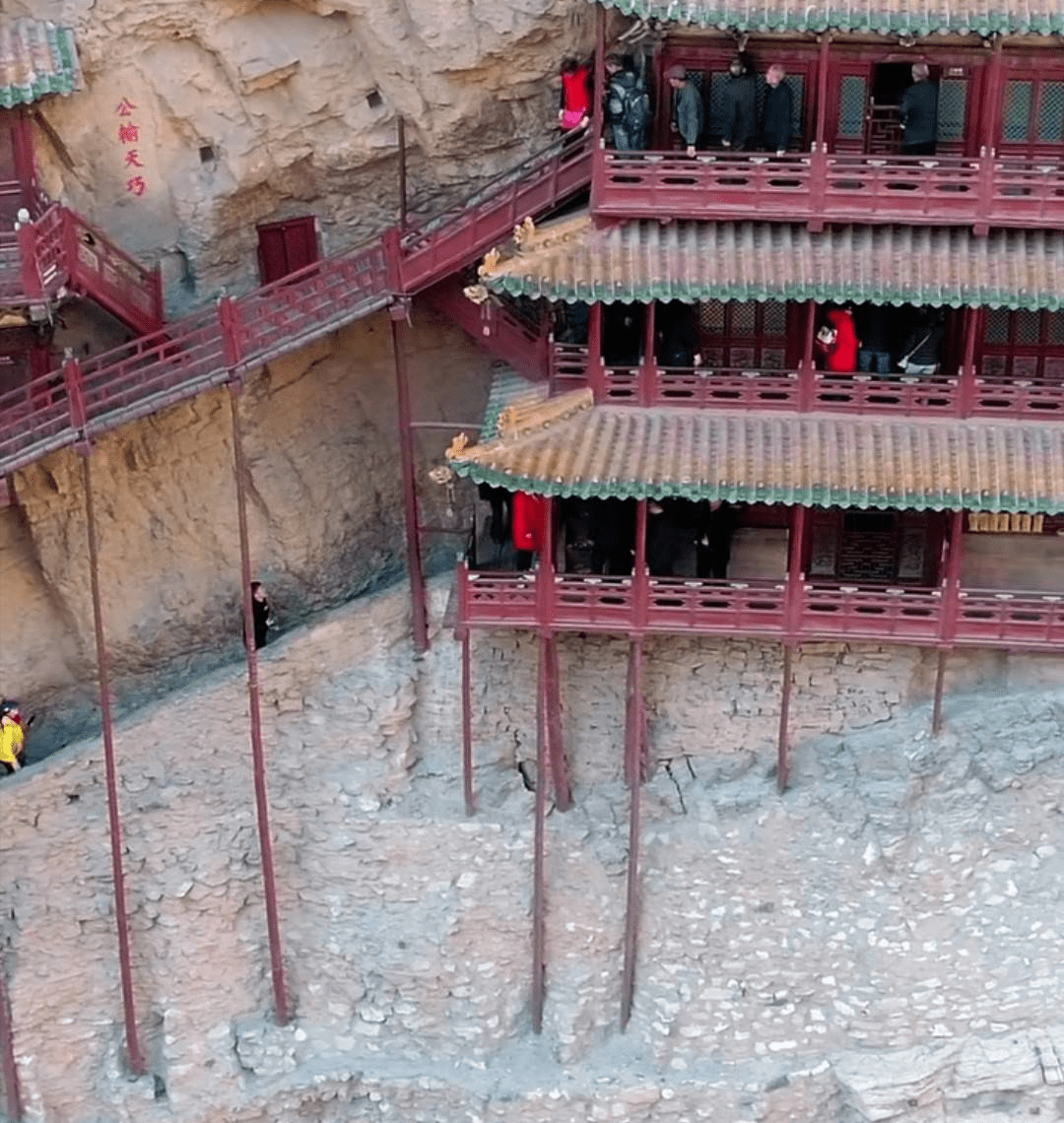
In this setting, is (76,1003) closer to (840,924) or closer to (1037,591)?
(840,924)

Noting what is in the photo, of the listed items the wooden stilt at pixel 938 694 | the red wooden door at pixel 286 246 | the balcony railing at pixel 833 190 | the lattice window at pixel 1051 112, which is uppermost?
the lattice window at pixel 1051 112

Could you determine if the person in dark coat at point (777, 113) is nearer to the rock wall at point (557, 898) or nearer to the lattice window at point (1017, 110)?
the lattice window at point (1017, 110)

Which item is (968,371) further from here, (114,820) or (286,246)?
(114,820)

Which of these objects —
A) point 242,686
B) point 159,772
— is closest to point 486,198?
point 242,686

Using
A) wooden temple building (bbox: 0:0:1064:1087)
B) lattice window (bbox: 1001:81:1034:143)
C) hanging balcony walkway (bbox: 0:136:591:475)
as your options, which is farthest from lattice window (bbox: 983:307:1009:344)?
hanging balcony walkway (bbox: 0:136:591:475)

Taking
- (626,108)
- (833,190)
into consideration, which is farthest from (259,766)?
(833,190)

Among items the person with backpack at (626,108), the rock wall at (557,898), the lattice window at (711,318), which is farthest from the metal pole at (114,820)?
the lattice window at (711,318)
